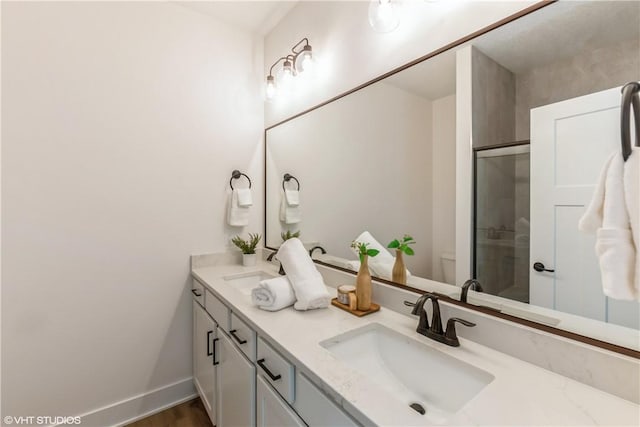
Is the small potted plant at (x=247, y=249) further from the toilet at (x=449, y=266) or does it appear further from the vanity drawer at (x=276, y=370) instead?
the toilet at (x=449, y=266)

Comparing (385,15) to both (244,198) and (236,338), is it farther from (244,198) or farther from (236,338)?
(236,338)

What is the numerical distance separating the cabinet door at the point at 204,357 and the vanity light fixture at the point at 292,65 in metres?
1.52

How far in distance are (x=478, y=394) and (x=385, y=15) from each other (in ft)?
4.45

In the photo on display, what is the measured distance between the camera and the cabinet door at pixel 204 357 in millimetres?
1543

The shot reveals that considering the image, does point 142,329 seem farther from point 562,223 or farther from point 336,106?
point 562,223

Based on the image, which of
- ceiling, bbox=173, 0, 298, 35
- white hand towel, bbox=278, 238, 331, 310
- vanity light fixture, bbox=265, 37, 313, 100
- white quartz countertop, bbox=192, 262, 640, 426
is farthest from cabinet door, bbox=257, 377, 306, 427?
ceiling, bbox=173, 0, 298, 35

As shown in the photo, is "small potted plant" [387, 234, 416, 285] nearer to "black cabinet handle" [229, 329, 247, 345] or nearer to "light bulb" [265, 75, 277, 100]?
"black cabinet handle" [229, 329, 247, 345]

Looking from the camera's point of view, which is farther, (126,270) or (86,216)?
(126,270)

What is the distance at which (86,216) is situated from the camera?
5.23 feet

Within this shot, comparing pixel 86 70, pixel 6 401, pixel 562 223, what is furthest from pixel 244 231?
pixel 562 223

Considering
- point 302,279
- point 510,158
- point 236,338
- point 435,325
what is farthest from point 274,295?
point 510,158

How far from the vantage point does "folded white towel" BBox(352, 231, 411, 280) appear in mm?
1280

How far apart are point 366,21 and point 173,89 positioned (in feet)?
4.11

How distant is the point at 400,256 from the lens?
1.24m
